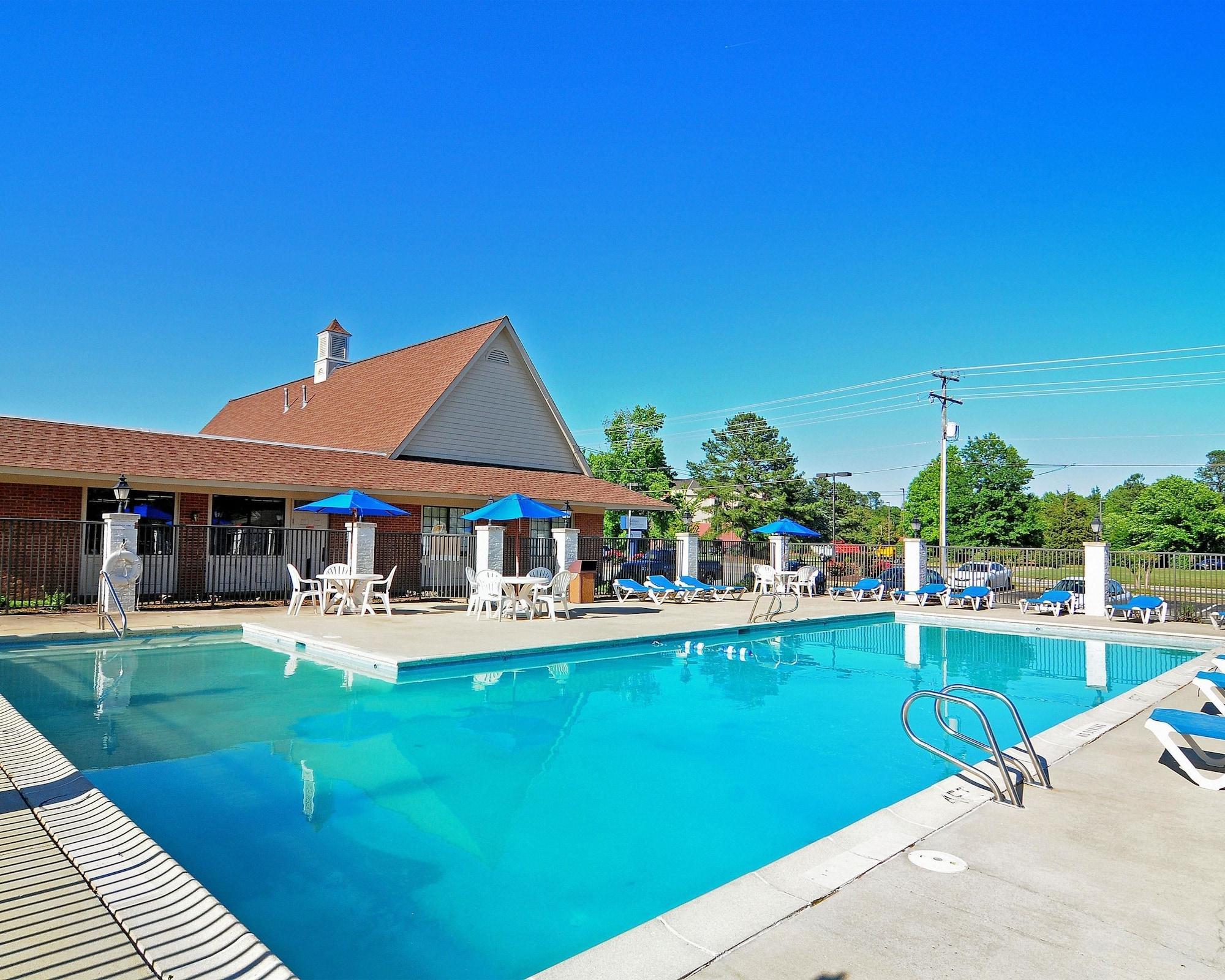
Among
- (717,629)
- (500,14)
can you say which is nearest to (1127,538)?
(717,629)

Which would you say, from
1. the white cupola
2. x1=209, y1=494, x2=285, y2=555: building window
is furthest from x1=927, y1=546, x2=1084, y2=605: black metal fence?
the white cupola

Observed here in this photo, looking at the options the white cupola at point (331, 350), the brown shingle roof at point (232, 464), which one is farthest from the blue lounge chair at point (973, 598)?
Result: the white cupola at point (331, 350)

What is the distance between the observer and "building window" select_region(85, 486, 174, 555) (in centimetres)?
1546

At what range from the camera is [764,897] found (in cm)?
337

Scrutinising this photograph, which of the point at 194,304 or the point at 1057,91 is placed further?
the point at 194,304

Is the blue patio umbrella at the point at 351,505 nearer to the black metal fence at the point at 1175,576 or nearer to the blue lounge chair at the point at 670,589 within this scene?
the blue lounge chair at the point at 670,589

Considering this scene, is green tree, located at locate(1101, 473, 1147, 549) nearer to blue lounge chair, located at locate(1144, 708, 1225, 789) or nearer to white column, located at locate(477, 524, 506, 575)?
white column, located at locate(477, 524, 506, 575)

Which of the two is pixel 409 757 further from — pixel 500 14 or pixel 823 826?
pixel 500 14

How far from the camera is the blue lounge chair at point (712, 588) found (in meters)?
20.4

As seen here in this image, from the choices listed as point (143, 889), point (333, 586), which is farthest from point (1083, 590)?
point (143, 889)

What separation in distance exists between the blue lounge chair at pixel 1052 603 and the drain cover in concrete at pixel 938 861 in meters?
17.5

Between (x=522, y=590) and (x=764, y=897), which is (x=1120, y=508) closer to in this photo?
(x=522, y=590)

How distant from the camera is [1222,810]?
4.69 meters

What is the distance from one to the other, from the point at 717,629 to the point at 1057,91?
13.9 meters
